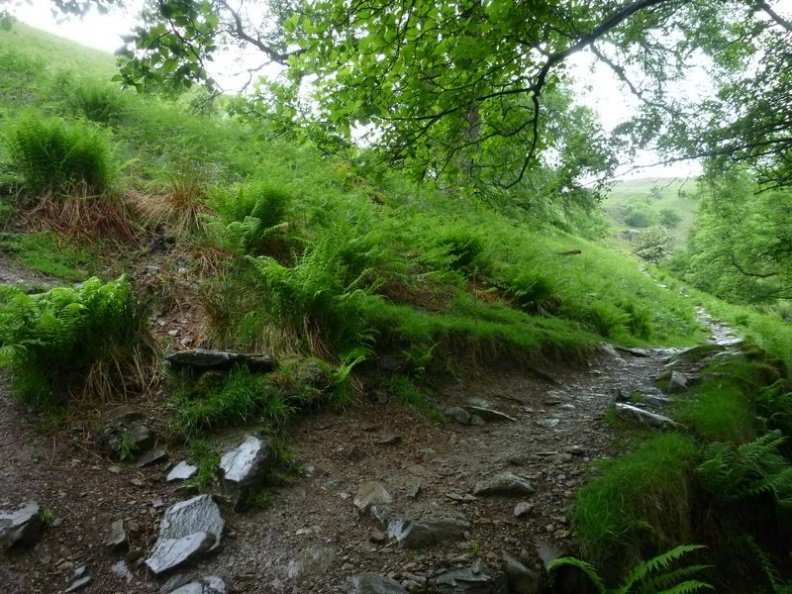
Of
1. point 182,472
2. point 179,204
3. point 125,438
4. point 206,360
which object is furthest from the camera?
point 179,204

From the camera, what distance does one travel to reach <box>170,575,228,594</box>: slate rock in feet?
8.32

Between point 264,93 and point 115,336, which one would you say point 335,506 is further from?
point 264,93

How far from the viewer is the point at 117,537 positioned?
2.84 meters

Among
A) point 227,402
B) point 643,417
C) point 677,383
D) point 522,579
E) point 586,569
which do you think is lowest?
point 522,579

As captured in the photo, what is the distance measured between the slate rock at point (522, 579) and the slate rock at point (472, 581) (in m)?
0.05

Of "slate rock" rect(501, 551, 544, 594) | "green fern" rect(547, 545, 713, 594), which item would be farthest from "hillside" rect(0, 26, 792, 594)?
"green fern" rect(547, 545, 713, 594)

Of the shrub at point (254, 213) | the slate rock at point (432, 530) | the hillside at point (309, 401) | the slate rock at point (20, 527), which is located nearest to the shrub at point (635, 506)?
the hillside at point (309, 401)

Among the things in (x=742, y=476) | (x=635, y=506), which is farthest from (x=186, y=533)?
(x=742, y=476)

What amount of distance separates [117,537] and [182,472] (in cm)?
60

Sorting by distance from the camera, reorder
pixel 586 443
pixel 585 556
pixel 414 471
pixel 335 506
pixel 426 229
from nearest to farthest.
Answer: pixel 585 556 → pixel 335 506 → pixel 414 471 → pixel 586 443 → pixel 426 229

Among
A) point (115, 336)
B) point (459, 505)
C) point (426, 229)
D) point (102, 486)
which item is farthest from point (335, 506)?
point (426, 229)

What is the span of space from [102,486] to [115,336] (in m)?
1.37

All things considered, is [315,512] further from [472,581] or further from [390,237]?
[390,237]

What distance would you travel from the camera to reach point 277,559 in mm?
2832
